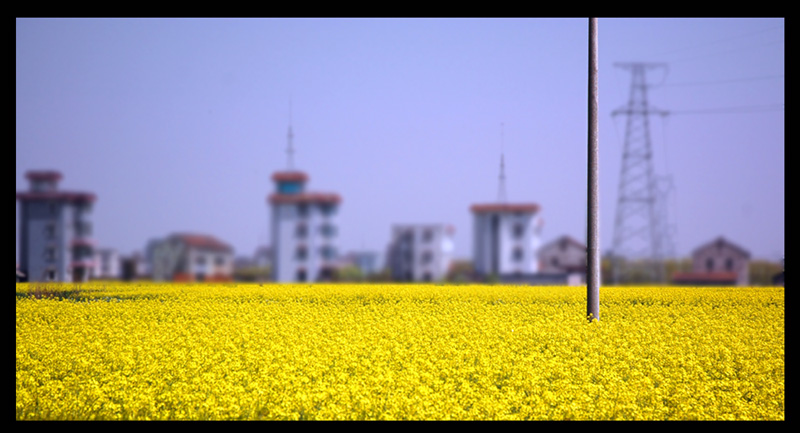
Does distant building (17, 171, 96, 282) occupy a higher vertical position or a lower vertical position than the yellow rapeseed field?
higher

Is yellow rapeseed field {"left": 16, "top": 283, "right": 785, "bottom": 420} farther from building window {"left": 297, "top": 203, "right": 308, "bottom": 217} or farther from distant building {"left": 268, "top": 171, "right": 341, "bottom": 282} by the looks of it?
building window {"left": 297, "top": 203, "right": 308, "bottom": 217}

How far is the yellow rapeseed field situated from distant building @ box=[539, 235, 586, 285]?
11.8m

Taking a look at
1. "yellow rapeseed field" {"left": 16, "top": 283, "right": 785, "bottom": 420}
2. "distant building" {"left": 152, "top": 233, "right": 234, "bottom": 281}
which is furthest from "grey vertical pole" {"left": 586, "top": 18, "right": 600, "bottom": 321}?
"distant building" {"left": 152, "top": 233, "right": 234, "bottom": 281}

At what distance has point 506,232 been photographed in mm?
10750

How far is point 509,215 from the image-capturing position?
10719 millimetres

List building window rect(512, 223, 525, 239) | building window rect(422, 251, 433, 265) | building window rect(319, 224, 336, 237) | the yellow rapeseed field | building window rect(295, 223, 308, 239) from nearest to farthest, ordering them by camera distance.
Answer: the yellow rapeseed field
building window rect(319, 224, 336, 237)
building window rect(295, 223, 308, 239)
building window rect(512, 223, 525, 239)
building window rect(422, 251, 433, 265)

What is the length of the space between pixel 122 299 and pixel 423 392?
8748mm

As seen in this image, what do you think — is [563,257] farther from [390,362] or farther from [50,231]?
[390,362]

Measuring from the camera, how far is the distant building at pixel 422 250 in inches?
421

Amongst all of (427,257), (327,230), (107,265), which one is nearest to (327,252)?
(327,230)

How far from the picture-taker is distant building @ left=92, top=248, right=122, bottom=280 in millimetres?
14945

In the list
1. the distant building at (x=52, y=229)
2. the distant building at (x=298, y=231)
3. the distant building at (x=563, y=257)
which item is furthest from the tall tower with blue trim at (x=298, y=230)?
the distant building at (x=563, y=257)

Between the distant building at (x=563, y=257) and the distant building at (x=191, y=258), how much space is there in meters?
13.7
